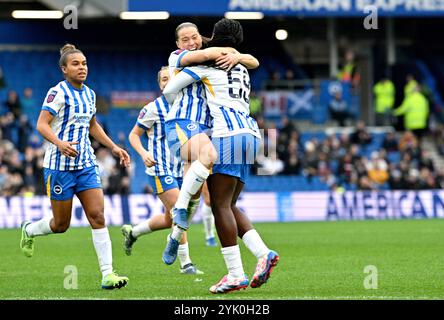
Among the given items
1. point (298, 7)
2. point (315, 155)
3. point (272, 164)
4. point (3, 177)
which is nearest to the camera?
point (3, 177)

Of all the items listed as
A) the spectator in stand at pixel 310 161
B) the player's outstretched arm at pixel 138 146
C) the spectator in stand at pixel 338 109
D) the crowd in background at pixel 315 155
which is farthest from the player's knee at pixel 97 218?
the spectator in stand at pixel 338 109

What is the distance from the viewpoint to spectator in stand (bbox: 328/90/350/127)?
98.8ft

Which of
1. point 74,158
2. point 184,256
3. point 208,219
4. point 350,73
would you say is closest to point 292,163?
point 350,73

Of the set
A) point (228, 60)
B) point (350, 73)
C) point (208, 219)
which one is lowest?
point (208, 219)

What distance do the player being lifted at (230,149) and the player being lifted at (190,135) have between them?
96mm

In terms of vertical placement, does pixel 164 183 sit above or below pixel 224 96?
below

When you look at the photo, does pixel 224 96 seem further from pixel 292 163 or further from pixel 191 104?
pixel 292 163

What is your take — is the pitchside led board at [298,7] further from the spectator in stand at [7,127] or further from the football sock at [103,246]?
the football sock at [103,246]

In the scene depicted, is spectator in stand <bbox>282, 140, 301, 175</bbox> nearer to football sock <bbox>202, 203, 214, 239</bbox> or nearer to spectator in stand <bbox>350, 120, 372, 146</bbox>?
spectator in stand <bbox>350, 120, 372, 146</bbox>

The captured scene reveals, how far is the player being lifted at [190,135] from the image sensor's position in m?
9.38

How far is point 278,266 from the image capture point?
40.9 feet

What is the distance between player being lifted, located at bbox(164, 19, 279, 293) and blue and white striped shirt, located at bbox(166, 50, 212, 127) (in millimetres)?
109

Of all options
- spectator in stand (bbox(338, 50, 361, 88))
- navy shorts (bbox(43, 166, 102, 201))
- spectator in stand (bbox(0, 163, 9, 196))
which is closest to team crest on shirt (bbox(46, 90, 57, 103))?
navy shorts (bbox(43, 166, 102, 201))

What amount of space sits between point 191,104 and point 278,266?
135 inches
